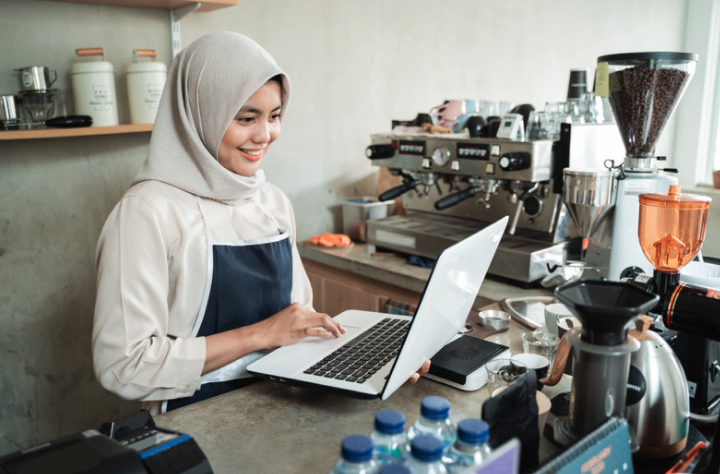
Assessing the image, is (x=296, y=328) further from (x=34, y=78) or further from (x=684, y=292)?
(x=34, y=78)

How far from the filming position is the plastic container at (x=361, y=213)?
99.0 inches

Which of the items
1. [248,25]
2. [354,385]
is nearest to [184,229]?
[354,385]

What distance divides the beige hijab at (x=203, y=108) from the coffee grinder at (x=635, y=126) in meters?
0.90

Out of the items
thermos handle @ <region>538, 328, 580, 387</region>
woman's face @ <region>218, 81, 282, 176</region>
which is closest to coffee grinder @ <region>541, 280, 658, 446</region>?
thermos handle @ <region>538, 328, 580, 387</region>

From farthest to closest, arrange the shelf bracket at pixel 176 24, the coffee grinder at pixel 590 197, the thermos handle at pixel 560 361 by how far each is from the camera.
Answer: the shelf bracket at pixel 176 24 < the coffee grinder at pixel 590 197 < the thermos handle at pixel 560 361

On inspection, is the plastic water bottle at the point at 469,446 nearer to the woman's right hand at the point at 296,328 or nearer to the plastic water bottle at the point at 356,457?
the plastic water bottle at the point at 356,457

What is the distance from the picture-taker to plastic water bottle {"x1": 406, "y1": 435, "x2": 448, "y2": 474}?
21.9 inches

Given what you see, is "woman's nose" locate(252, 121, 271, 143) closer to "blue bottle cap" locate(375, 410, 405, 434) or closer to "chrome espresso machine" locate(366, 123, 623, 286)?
"chrome espresso machine" locate(366, 123, 623, 286)

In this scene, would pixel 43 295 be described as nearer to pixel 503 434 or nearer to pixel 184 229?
pixel 184 229

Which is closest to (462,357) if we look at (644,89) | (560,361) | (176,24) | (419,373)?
(419,373)

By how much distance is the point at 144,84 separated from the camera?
6.06 feet

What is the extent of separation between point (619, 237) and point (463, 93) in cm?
178

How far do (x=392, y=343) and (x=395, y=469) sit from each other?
Answer: 65 cm

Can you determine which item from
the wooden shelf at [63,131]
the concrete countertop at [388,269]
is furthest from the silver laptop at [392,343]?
the wooden shelf at [63,131]
